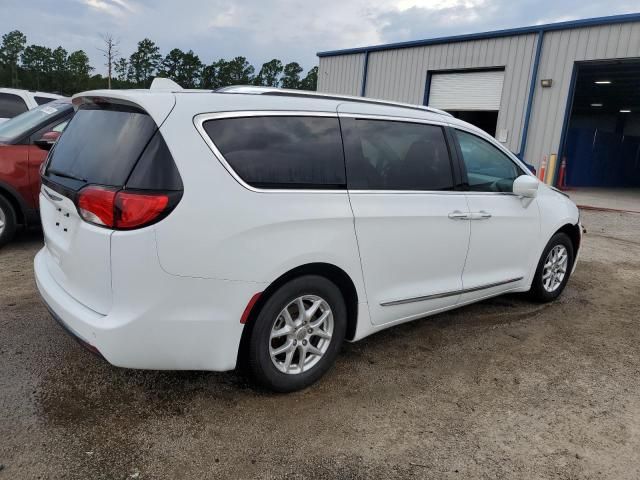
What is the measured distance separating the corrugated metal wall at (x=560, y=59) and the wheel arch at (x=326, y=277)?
1246 cm

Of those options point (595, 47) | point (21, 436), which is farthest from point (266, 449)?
point (595, 47)

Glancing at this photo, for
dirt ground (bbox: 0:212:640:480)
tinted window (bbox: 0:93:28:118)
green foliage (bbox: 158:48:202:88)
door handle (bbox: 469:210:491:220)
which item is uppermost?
green foliage (bbox: 158:48:202:88)

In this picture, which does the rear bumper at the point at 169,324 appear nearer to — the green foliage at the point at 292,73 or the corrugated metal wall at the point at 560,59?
the corrugated metal wall at the point at 560,59

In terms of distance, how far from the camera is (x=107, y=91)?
2.80 metres

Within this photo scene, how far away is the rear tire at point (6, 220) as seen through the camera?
5.44m

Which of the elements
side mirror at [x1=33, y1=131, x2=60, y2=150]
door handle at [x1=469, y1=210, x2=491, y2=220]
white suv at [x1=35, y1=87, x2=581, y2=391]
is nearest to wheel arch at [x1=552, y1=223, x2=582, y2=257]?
door handle at [x1=469, y1=210, x2=491, y2=220]

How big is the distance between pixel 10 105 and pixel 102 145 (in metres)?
8.34

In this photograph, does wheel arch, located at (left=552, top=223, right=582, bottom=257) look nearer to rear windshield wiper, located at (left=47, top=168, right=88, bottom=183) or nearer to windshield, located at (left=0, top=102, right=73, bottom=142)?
rear windshield wiper, located at (left=47, top=168, right=88, bottom=183)

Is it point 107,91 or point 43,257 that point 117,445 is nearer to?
point 43,257

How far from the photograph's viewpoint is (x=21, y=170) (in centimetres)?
543

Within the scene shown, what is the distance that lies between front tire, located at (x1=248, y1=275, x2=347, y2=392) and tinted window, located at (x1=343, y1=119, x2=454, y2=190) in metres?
0.71

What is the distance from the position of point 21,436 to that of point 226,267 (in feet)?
4.32

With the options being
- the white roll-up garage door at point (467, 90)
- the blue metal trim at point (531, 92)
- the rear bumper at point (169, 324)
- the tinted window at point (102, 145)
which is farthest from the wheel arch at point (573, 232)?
the white roll-up garage door at point (467, 90)

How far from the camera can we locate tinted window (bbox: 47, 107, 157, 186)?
2.45m
